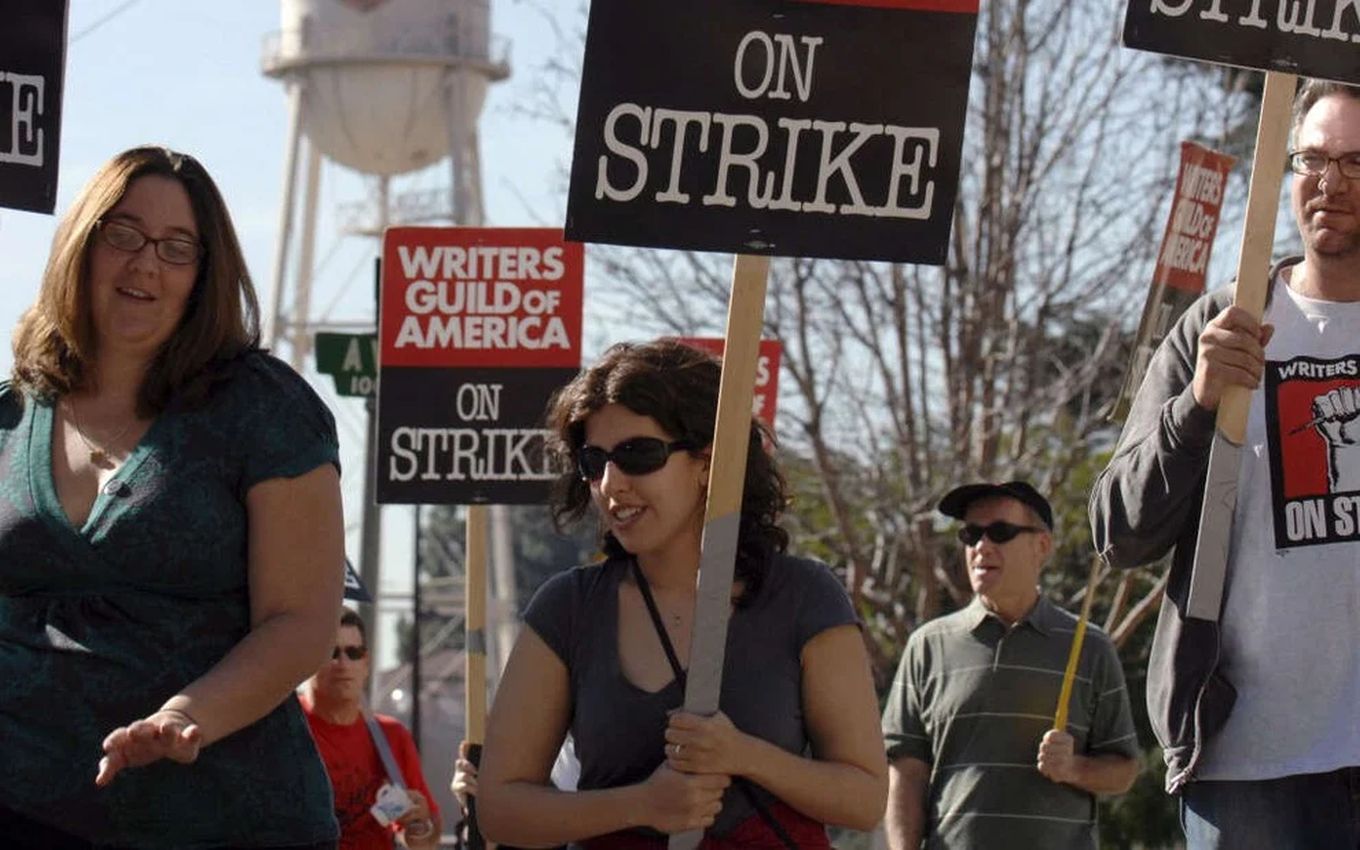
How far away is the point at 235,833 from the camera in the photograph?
15.5ft

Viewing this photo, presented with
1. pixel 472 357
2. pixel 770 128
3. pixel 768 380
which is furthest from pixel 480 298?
pixel 770 128

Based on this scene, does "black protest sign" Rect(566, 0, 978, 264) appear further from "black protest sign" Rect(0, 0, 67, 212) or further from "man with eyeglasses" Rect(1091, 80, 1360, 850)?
"black protest sign" Rect(0, 0, 67, 212)

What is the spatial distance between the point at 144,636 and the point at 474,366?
4517mm

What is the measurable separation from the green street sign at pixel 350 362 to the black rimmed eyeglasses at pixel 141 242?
8.63 metres

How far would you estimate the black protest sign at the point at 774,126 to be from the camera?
199 inches

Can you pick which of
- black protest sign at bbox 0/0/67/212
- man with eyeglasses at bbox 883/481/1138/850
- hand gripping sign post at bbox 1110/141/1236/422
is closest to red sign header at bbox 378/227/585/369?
man with eyeglasses at bbox 883/481/1138/850

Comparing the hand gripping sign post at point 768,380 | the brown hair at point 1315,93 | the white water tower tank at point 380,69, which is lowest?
the hand gripping sign post at point 768,380

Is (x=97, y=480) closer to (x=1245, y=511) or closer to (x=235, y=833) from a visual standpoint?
(x=235, y=833)

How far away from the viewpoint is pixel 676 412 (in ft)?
16.5

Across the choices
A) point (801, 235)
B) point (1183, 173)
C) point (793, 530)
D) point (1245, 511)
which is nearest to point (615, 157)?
point (801, 235)

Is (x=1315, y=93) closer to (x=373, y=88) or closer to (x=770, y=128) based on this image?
(x=770, y=128)

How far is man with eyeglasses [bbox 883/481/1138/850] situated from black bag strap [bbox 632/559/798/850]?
11.2 feet

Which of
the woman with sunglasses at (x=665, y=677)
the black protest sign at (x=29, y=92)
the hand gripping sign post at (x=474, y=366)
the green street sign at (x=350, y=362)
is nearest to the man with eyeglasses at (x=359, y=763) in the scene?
the hand gripping sign post at (x=474, y=366)

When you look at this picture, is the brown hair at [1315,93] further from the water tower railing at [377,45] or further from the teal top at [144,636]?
the water tower railing at [377,45]
